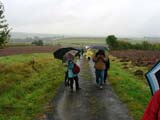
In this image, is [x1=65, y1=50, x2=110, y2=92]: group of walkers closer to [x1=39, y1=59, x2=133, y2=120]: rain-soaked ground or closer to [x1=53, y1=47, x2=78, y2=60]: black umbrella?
[x1=39, y1=59, x2=133, y2=120]: rain-soaked ground

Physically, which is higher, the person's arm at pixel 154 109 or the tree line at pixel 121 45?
the person's arm at pixel 154 109

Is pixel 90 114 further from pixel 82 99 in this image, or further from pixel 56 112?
pixel 82 99

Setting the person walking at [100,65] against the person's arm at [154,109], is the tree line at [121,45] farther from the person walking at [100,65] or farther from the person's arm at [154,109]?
the person's arm at [154,109]

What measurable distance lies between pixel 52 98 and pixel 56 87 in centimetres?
394

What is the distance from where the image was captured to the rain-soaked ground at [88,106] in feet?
43.7

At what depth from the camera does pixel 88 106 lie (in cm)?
1516

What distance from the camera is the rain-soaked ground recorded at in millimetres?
13312

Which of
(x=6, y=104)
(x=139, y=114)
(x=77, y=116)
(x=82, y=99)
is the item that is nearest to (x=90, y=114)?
(x=77, y=116)

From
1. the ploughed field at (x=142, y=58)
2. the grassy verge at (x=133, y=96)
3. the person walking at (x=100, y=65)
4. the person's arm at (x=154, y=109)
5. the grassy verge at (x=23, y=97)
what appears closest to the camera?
the person's arm at (x=154, y=109)

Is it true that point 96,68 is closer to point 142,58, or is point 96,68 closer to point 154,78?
point 154,78

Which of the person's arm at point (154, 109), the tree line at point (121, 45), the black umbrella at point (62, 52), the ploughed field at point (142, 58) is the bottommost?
the tree line at point (121, 45)

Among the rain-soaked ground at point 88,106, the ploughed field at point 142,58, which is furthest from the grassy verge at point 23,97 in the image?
the ploughed field at point 142,58

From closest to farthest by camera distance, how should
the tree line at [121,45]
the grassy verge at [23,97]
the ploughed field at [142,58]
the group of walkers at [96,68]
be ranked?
the grassy verge at [23,97], the group of walkers at [96,68], the ploughed field at [142,58], the tree line at [121,45]

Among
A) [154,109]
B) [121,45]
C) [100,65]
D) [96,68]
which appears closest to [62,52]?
[96,68]
